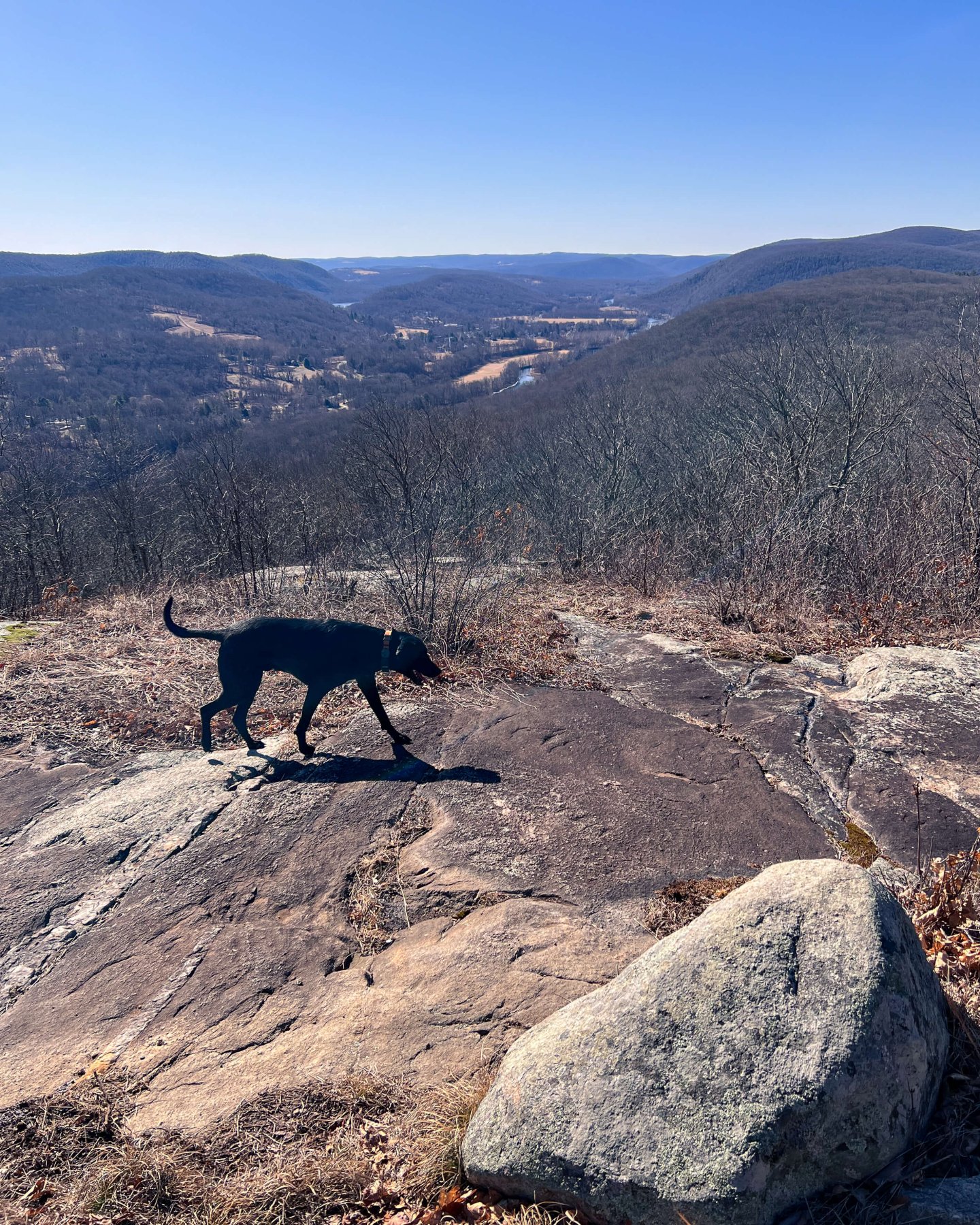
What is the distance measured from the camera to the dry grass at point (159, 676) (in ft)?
19.0

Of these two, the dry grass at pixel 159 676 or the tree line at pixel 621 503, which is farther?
the tree line at pixel 621 503

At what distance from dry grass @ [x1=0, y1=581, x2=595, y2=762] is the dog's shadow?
0.51 metres

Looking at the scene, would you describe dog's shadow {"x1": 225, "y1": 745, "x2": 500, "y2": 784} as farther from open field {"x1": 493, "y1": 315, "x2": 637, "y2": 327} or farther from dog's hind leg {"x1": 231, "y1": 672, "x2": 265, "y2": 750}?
open field {"x1": 493, "y1": 315, "x2": 637, "y2": 327}

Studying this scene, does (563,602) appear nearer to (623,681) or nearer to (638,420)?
(623,681)

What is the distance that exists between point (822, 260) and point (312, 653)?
161 m

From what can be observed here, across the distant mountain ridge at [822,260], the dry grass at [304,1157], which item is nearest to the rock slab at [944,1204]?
the dry grass at [304,1157]

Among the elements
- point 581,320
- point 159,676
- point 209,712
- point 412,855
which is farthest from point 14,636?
point 581,320

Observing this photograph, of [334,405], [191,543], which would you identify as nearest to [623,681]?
[191,543]

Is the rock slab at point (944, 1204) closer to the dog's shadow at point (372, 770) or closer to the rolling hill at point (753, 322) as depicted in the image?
the dog's shadow at point (372, 770)

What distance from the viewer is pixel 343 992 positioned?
3.14m

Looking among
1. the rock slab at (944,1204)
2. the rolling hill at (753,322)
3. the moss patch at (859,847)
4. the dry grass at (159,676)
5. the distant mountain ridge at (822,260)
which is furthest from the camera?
the distant mountain ridge at (822,260)

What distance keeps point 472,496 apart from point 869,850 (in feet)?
34.2

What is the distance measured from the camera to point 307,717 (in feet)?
16.3

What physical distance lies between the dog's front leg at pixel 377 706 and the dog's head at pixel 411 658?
0.22 m
